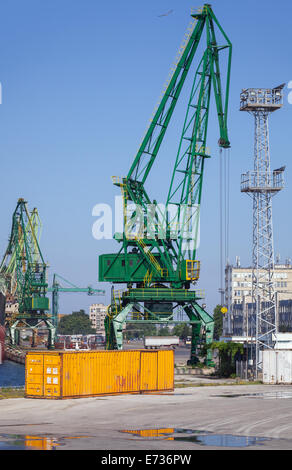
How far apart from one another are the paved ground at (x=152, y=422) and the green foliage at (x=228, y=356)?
829 inches

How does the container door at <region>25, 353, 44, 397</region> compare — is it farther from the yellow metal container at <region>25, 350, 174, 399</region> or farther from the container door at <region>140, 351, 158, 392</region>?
the container door at <region>140, 351, 158, 392</region>

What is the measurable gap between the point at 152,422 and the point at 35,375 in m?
14.4

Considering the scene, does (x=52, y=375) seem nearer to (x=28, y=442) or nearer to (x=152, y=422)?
(x=152, y=422)

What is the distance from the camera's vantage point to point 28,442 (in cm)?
2383

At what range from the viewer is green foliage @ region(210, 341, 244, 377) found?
2739 inches

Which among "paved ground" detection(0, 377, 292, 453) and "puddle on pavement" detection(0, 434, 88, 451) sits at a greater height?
"puddle on pavement" detection(0, 434, 88, 451)

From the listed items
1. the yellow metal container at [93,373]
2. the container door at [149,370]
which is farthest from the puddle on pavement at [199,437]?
the container door at [149,370]

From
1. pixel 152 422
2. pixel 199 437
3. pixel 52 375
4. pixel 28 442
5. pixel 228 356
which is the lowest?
pixel 228 356

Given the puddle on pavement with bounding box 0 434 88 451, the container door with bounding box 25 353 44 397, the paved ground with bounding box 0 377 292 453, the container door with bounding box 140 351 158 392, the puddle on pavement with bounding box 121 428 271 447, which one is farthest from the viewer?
the container door with bounding box 140 351 158 392

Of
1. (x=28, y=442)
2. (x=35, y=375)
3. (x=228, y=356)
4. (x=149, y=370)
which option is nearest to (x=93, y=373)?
(x=35, y=375)

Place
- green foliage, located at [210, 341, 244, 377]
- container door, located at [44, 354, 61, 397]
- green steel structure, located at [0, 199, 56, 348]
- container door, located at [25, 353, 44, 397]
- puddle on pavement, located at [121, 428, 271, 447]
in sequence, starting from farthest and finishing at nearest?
green steel structure, located at [0, 199, 56, 348], green foliage, located at [210, 341, 244, 377], container door, located at [25, 353, 44, 397], container door, located at [44, 354, 61, 397], puddle on pavement, located at [121, 428, 271, 447]

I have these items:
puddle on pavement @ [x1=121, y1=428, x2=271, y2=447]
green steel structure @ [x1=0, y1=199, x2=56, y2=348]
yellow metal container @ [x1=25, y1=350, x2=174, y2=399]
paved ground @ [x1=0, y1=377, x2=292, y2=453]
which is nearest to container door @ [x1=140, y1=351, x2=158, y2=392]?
yellow metal container @ [x1=25, y1=350, x2=174, y2=399]

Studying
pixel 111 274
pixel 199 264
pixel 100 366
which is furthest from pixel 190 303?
pixel 100 366
